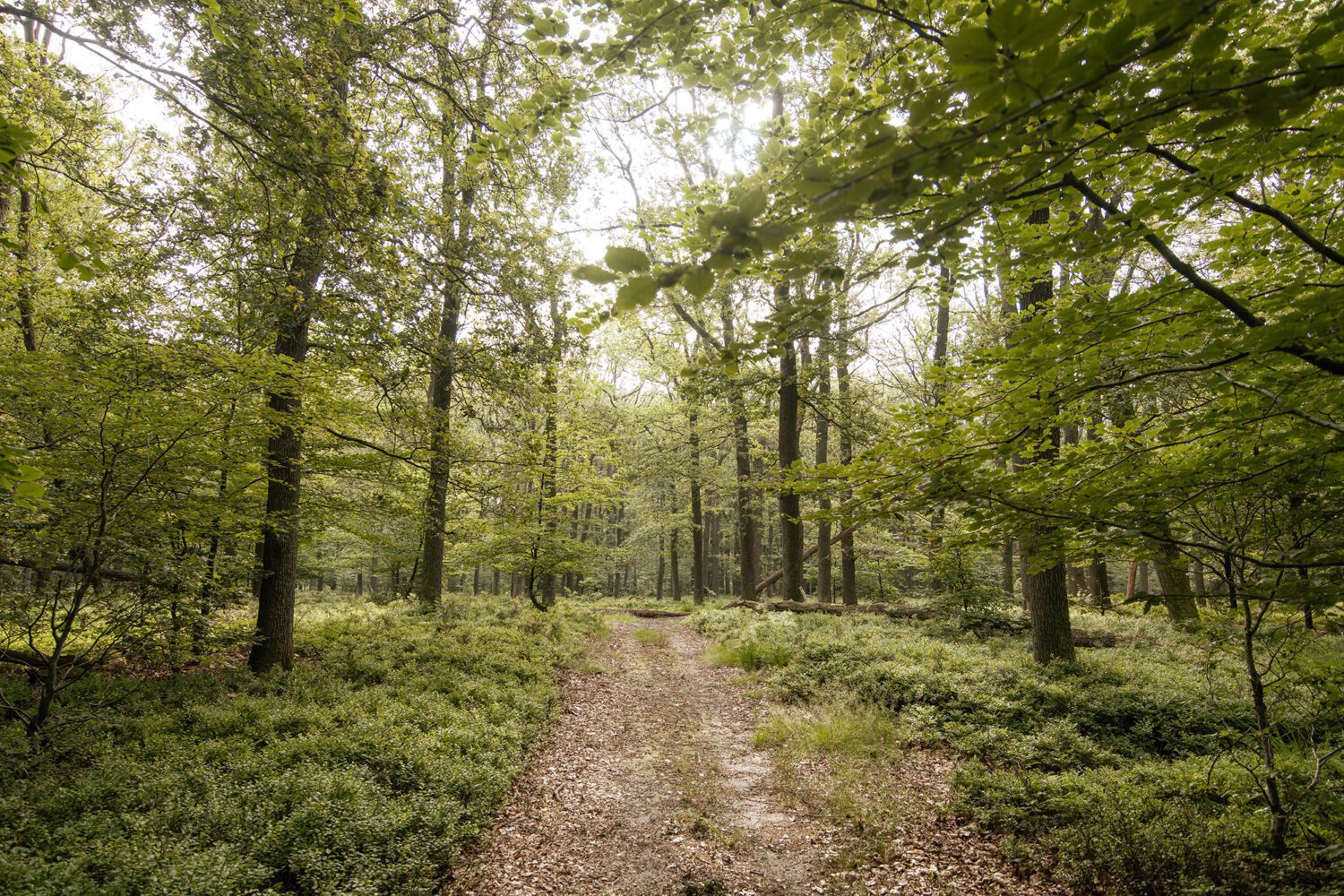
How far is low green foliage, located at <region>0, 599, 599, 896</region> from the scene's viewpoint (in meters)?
3.72

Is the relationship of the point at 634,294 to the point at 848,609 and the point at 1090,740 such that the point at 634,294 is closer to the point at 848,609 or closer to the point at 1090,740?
the point at 1090,740

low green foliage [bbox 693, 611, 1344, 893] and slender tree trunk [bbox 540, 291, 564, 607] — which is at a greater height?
slender tree trunk [bbox 540, 291, 564, 607]

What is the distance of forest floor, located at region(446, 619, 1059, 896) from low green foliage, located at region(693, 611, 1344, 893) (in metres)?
0.36

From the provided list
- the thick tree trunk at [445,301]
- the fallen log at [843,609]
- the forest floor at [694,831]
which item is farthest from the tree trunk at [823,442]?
the thick tree trunk at [445,301]

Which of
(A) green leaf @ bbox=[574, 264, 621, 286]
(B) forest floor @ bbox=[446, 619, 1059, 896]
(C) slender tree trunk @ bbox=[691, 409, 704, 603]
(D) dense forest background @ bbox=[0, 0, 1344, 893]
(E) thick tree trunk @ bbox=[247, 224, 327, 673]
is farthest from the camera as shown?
(C) slender tree trunk @ bbox=[691, 409, 704, 603]

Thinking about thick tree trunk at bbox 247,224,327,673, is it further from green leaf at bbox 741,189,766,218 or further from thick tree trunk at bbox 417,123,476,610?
green leaf at bbox 741,189,766,218

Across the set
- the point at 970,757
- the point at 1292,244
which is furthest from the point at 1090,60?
the point at 970,757

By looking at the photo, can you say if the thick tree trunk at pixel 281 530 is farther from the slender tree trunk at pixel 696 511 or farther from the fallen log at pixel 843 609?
the slender tree trunk at pixel 696 511

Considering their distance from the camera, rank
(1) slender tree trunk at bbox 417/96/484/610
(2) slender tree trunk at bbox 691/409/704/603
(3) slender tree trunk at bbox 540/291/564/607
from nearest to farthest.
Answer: (1) slender tree trunk at bbox 417/96/484/610 → (3) slender tree trunk at bbox 540/291/564/607 → (2) slender tree trunk at bbox 691/409/704/603

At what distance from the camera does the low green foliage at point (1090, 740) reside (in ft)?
12.7

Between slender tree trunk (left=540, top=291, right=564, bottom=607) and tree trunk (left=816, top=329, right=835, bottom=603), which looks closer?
slender tree trunk (left=540, top=291, right=564, bottom=607)

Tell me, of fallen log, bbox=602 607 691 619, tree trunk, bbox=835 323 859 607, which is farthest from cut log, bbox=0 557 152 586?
fallen log, bbox=602 607 691 619

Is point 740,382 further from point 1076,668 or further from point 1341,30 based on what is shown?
point 1341,30

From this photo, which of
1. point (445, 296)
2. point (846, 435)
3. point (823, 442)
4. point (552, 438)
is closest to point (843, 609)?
point (846, 435)
